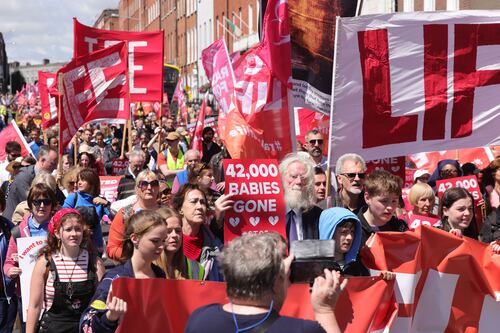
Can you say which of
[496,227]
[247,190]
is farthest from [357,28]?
[247,190]

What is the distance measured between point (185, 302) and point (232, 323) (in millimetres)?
1552

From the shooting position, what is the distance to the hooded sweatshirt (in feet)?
16.8

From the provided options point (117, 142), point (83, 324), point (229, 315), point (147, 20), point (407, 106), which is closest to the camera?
point (229, 315)

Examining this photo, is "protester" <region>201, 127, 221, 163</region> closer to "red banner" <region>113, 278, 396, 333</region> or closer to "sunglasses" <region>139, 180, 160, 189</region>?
"sunglasses" <region>139, 180, 160, 189</region>

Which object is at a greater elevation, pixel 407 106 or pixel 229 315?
pixel 407 106

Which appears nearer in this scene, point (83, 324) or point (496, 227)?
point (83, 324)

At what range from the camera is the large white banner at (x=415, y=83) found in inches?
291

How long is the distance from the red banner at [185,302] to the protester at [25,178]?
179 inches

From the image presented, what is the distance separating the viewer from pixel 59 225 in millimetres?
5594

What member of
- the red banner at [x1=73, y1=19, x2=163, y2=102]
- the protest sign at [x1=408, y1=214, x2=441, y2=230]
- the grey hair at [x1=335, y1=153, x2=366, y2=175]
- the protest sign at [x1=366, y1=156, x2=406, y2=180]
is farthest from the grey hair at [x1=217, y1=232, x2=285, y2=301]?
the red banner at [x1=73, y1=19, x2=163, y2=102]

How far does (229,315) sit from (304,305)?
1.45 m

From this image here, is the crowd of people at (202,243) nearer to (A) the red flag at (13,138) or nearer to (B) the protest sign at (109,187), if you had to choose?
(B) the protest sign at (109,187)

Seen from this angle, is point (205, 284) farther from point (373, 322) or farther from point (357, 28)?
point (357, 28)

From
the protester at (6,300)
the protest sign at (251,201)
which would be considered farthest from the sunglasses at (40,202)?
the protest sign at (251,201)
